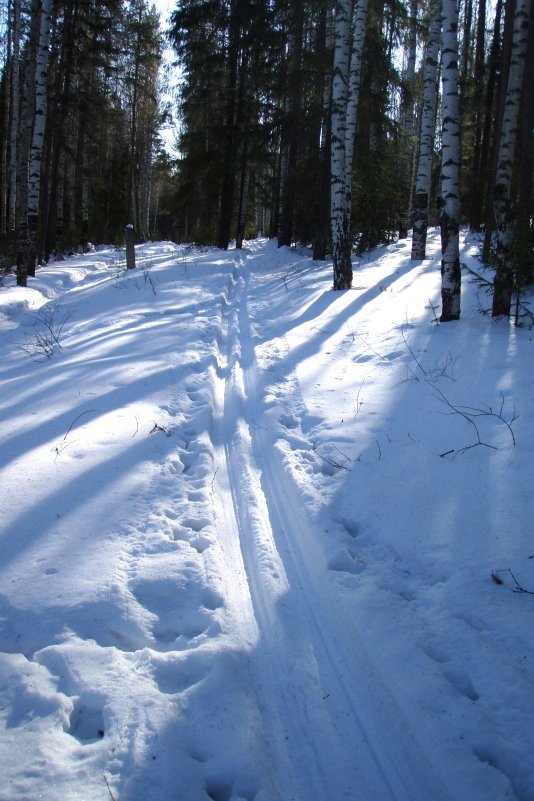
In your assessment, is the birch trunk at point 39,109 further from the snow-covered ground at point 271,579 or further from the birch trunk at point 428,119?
the birch trunk at point 428,119

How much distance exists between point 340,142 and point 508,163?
16.9ft

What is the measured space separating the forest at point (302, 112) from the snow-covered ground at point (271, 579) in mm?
3628

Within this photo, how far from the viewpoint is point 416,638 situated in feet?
8.83

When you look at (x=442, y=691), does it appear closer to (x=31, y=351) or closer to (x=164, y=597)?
(x=164, y=597)

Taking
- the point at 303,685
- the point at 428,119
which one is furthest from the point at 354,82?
the point at 303,685

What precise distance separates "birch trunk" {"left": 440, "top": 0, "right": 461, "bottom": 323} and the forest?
21 mm

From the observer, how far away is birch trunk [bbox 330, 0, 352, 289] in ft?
33.4

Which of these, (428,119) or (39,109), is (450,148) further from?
(39,109)

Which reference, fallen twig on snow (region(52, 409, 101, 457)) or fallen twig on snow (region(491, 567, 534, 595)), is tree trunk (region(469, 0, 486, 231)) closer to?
fallen twig on snow (region(52, 409, 101, 457))

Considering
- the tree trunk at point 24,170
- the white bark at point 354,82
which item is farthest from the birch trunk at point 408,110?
the tree trunk at point 24,170

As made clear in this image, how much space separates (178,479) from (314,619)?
5.94 feet

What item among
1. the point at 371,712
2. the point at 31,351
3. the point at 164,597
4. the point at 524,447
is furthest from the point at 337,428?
the point at 31,351

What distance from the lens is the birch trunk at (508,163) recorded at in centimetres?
632

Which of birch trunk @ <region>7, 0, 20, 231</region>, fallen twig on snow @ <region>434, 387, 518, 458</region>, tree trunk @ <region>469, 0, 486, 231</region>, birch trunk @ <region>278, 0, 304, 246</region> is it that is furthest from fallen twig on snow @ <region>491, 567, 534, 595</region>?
birch trunk @ <region>7, 0, 20, 231</region>
